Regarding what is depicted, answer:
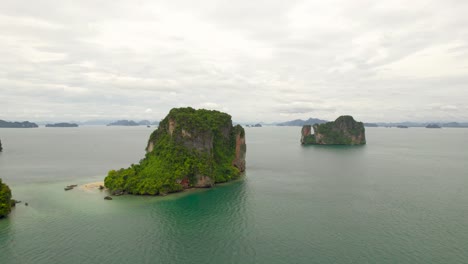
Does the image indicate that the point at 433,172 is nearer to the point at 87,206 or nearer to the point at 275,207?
the point at 275,207

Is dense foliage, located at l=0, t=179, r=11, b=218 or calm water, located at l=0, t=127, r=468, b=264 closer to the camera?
calm water, located at l=0, t=127, r=468, b=264

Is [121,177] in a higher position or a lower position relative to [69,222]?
higher

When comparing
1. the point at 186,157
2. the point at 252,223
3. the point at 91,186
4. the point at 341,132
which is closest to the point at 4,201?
the point at 91,186

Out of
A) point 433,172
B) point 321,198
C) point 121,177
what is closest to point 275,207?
point 321,198

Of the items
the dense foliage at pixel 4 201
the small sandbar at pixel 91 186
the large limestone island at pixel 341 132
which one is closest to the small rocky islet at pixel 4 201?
the dense foliage at pixel 4 201

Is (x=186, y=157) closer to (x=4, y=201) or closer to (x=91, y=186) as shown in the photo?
(x=91, y=186)

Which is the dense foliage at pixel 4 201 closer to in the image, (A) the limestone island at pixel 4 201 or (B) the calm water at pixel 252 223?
(A) the limestone island at pixel 4 201

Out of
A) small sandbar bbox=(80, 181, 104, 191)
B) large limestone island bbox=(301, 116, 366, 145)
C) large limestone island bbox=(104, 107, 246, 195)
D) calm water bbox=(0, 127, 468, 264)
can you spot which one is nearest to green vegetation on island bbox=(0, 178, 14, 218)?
calm water bbox=(0, 127, 468, 264)

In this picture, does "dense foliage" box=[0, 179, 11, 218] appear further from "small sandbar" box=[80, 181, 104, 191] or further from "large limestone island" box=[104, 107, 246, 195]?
"small sandbar" box=[80, 181, 104, 191]
